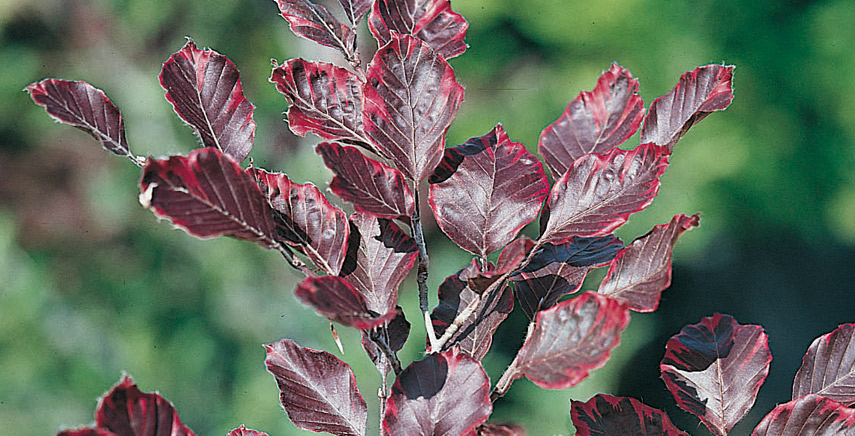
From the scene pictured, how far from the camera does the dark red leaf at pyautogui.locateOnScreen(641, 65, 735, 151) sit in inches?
18.3

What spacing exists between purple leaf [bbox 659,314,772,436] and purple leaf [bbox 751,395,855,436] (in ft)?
0.11

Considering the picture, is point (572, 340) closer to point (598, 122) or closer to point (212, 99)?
point (598, 122)

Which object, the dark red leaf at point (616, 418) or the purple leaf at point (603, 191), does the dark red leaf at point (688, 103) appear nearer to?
the purple leaf at point (603, 191)

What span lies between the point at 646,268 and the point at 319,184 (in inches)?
35.9

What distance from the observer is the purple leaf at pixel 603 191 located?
41 cm

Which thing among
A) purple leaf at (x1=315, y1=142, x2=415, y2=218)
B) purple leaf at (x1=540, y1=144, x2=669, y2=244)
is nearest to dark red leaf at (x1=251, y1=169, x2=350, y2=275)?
purple leaf at (x1=315, y1=142, x2=415, y2=218)

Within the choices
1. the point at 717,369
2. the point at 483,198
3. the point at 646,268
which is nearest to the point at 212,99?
the point at 483,198

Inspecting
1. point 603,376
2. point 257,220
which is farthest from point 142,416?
point 603,376

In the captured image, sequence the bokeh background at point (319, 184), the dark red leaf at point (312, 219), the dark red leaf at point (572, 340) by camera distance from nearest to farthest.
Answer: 1. the dark red leaf at point (572, 340)
2. the dark red leaf at point (312, 219)
3. the bokeh background at point (319, 184)

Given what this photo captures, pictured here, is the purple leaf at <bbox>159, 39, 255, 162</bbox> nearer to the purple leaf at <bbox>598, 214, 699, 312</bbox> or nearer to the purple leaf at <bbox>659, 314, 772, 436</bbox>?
the purple leaf at <bbox>598, 214, 699, 312</bbox>

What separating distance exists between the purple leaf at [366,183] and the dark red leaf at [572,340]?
0.12 meters

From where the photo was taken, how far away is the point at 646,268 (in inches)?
16.2

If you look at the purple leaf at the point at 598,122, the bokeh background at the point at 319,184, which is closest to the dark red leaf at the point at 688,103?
the purple leaf at the point at 598,122

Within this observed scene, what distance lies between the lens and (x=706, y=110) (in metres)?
0.46
